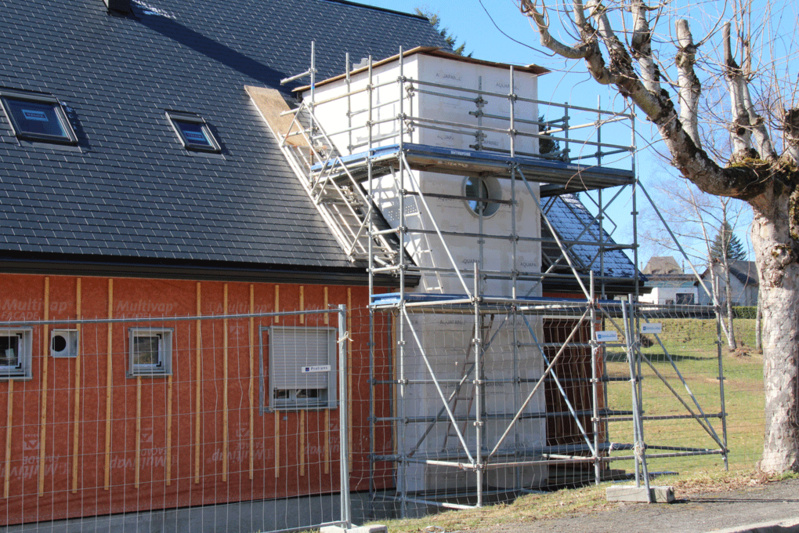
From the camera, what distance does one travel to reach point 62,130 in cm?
1200

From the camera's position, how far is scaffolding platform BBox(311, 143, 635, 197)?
12.1 meters

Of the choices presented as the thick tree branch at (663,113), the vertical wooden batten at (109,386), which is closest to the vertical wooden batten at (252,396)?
the vertical wooden batten at (109,386)

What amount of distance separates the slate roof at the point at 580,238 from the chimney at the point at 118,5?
8481 mm

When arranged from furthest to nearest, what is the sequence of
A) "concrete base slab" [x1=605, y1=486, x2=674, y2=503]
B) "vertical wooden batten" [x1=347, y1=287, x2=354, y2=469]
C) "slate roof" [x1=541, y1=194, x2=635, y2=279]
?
"slate roof" [x1=541, y1=194, x2=635, y2=279], "vertical wooden batten" [x1=347, y1=287, x2=354, y2=469], "concrete base slab" [x1=605, y1=486, x2=674, y2=503]

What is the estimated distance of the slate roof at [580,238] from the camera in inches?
604

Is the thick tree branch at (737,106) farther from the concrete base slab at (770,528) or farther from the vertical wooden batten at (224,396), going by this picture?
the vertical wooden batten at (224,396)

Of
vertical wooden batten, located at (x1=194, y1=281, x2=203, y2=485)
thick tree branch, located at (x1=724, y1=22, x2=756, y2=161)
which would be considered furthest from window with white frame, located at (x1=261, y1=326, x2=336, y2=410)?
thick tree branch, located at (x1=724, y1=22, x2=756, y2=161)

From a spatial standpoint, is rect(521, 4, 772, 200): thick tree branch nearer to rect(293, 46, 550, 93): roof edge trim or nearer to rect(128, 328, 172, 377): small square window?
rect(293, 46, 550, 93): roof edge trim

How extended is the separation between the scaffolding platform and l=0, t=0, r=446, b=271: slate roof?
91 cm

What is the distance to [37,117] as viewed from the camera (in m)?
12.0

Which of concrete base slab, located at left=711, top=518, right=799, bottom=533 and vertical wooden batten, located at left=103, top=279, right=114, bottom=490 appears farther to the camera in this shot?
vertical wooden batten, located at left=103, top=279, right=114, bottom=490

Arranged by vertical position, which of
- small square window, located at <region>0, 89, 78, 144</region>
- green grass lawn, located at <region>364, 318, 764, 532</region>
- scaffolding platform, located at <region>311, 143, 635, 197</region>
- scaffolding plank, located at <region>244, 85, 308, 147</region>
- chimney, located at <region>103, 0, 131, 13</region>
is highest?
chimney, located at <region>103, 0, 131, 13</region>

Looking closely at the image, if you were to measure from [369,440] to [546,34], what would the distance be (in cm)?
602

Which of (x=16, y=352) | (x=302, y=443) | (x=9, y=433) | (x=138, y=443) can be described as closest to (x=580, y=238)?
(x=302, y=443)
